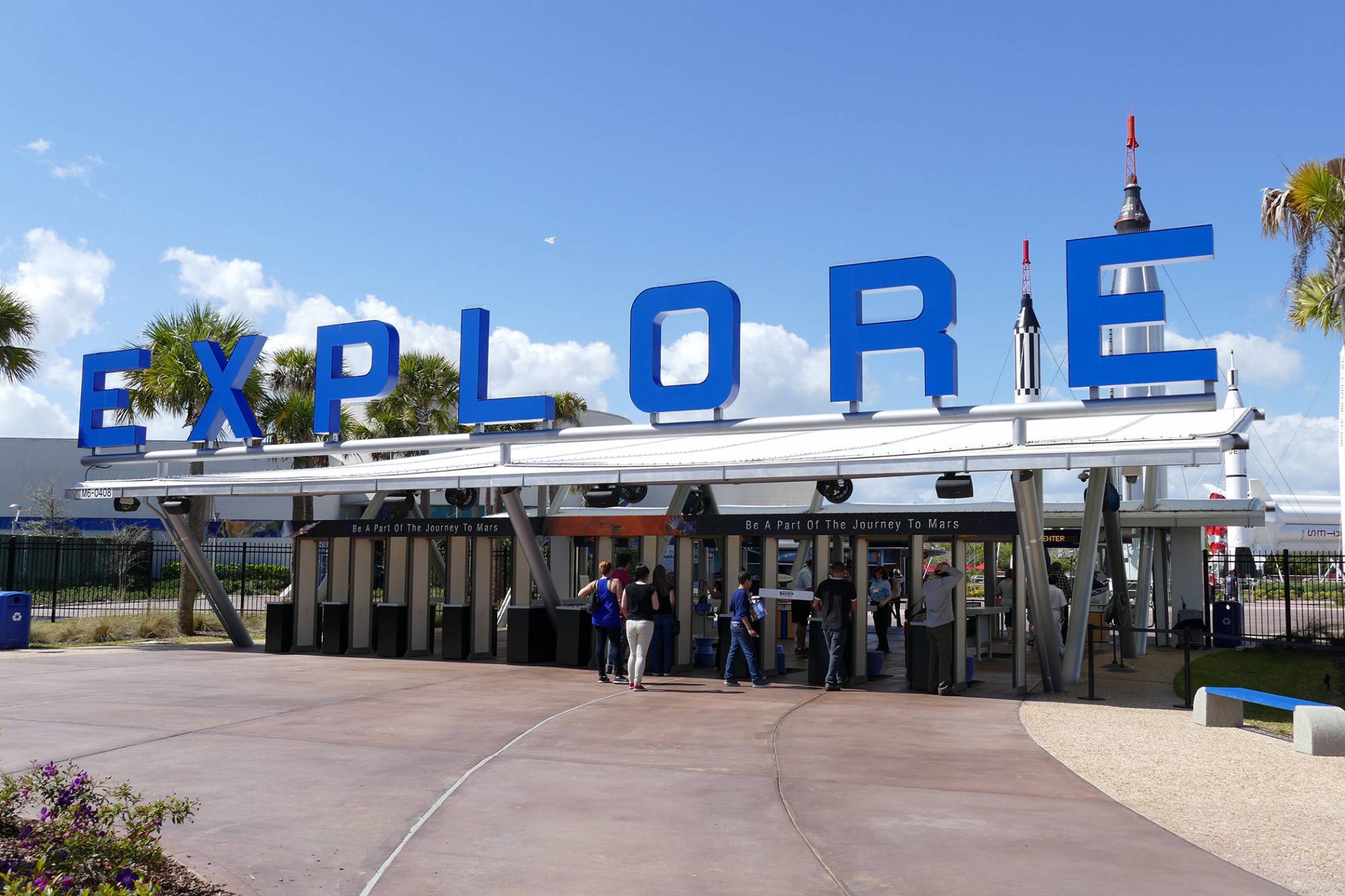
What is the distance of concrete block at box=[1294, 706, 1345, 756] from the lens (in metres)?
10.1

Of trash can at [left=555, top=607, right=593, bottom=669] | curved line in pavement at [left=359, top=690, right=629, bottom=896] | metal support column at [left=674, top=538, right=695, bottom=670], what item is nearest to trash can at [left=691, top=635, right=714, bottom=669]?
metal support column at [left=674, top=538, right=695, bottom=670]

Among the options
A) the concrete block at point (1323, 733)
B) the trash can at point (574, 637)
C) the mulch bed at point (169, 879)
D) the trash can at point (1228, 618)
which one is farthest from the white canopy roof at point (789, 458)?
the mulch bed at point (169, 879)

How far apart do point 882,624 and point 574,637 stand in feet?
17.0

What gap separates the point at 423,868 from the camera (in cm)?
609

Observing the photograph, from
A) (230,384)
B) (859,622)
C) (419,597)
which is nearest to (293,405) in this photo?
(230,384)

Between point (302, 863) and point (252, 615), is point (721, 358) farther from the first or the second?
point (252, 615)

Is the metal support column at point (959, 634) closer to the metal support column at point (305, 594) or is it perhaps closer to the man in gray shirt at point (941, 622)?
the man in gray shirt at point (941, 622)

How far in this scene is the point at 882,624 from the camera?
1864cm

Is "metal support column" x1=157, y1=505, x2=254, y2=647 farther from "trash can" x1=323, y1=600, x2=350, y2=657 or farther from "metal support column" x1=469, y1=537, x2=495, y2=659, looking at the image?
"metal support column" x1=469, y1=537, x2=495, y2=659

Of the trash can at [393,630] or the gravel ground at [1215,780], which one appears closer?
the gravel ground at [1215,780]

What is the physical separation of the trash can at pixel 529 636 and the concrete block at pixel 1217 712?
9664 millimetres

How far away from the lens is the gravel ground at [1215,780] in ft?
21.9

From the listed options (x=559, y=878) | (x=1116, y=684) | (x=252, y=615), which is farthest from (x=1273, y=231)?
(x=252, y=615)

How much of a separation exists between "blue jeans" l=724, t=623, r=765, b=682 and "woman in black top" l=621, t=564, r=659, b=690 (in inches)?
47.4
